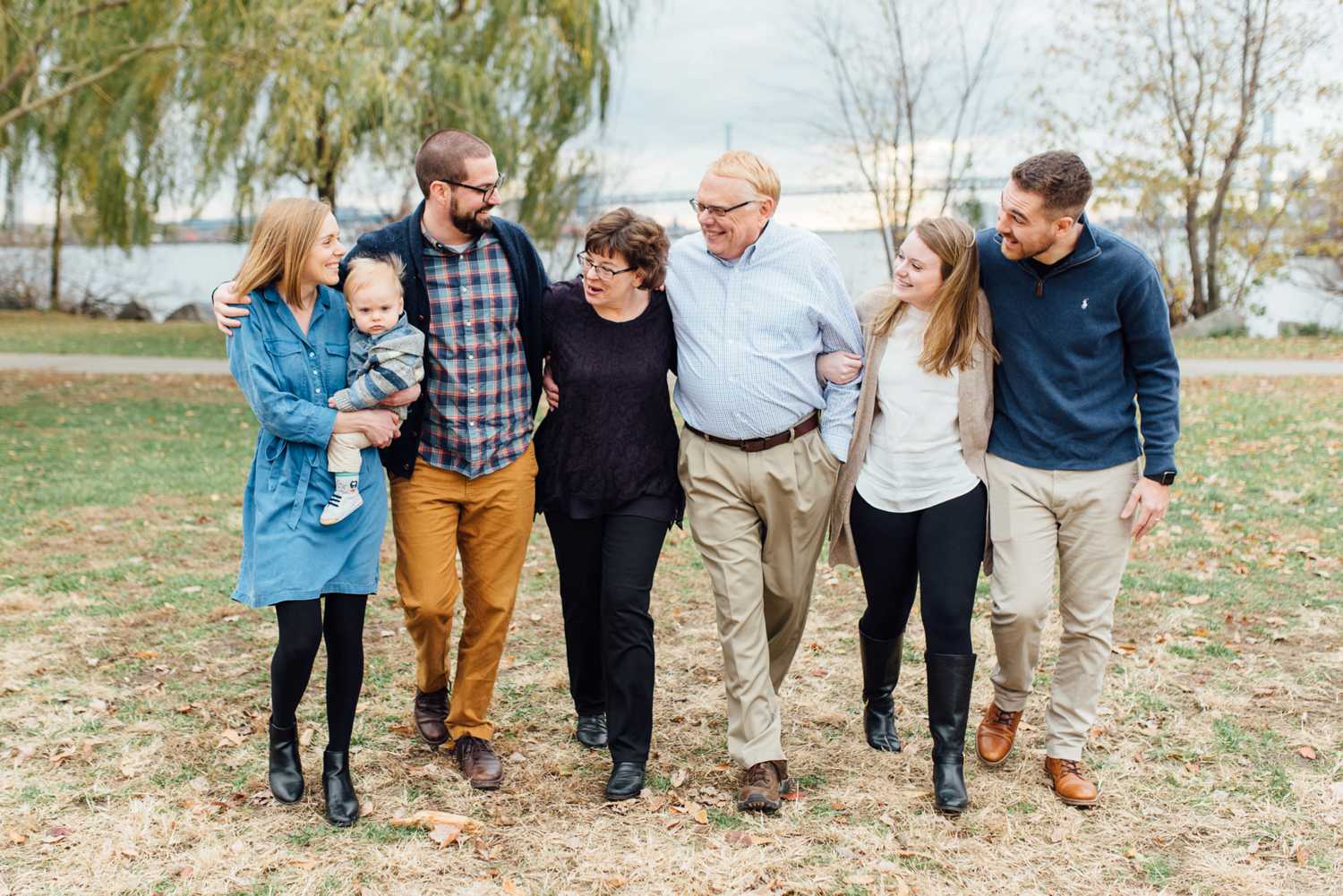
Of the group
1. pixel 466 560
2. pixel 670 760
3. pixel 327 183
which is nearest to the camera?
pixel 466 560

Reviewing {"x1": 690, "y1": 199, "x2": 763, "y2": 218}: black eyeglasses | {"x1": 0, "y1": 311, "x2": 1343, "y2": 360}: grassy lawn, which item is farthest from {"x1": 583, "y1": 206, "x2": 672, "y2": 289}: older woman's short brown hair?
{"x1": 0, "y1": 311, "x2": 1343, "y2": 360}: grassy lawn

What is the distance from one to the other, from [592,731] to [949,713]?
1294 mm

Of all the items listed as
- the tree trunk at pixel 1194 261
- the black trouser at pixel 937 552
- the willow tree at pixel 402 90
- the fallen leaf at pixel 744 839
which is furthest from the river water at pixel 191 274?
the fallen leaf at pixel 744 839

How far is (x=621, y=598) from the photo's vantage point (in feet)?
12.2

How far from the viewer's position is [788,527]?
12.5 ft

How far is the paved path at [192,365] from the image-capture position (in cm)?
1545

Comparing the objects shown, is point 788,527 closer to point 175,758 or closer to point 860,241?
point 175,758

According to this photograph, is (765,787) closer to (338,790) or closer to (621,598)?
(621,598)

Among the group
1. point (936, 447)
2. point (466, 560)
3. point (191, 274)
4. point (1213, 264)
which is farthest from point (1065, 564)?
point (191, 274)

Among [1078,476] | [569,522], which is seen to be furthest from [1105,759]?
[569,522]

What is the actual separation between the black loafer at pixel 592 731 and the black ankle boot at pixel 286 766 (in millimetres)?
1001

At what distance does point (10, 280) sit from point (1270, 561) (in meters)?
29.9

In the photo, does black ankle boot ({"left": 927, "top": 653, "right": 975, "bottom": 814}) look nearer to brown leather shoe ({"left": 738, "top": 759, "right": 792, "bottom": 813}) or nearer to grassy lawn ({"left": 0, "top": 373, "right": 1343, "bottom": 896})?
grassy lawn ({"left": 0, "top": 373, "right": 1343, "bottom": 896})

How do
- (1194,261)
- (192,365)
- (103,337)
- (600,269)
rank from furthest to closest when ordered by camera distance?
(1194,261)
(103,337)
(192,365)
(600,269)
